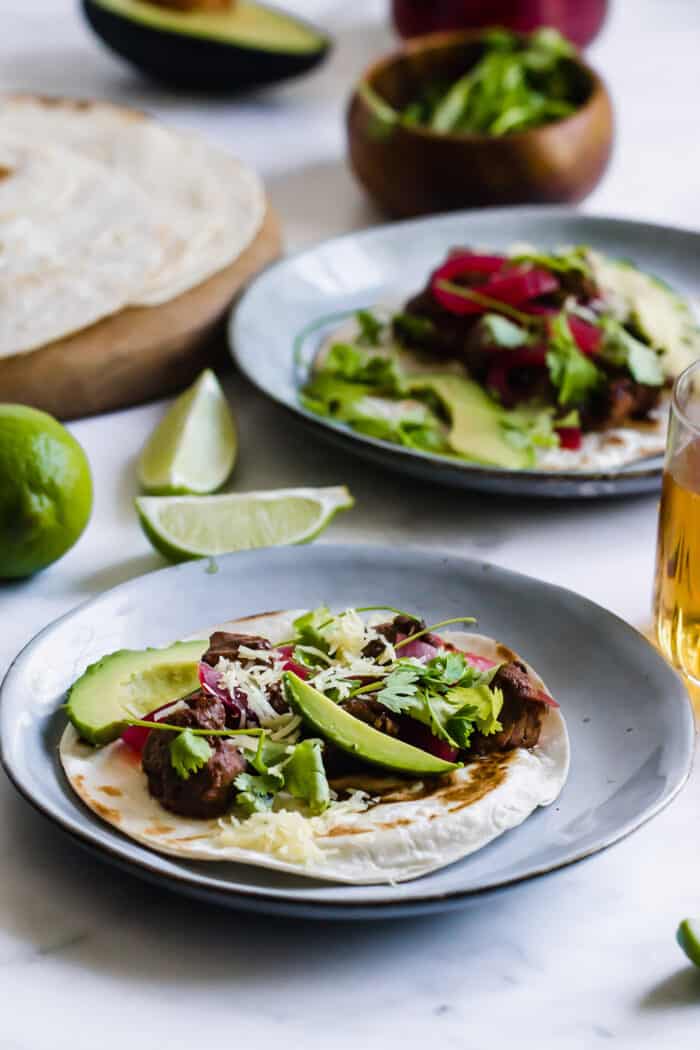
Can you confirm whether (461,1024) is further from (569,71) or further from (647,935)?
(569,71)

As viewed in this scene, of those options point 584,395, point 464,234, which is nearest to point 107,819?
point 584,395

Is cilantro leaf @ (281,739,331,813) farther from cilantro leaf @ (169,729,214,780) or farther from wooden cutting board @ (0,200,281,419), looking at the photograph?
wooden cutting board @ (0,200,281,419)

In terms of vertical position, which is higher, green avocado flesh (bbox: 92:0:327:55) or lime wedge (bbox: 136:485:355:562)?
green avocado flesh (bbox: 92:0:327:55)

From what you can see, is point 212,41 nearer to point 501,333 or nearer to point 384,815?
point 501,333

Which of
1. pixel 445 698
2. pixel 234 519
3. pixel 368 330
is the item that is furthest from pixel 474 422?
pixel 445 698

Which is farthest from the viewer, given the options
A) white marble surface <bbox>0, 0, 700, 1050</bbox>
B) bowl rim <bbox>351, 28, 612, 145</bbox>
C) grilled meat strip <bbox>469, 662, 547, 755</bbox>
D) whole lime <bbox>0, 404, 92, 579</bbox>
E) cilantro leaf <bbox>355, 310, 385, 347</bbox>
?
bowl rim <bbox>351, 28, 612, 145</bbox>

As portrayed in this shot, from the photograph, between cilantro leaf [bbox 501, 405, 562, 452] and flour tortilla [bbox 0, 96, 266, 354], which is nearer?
cilantro leaf [bbox 501, 405, 562, 452]

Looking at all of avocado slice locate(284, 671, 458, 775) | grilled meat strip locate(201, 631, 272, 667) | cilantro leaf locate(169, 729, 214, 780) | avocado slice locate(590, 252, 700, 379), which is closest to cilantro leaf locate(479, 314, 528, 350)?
avocado slice locate(590, 252, 700, 379)
